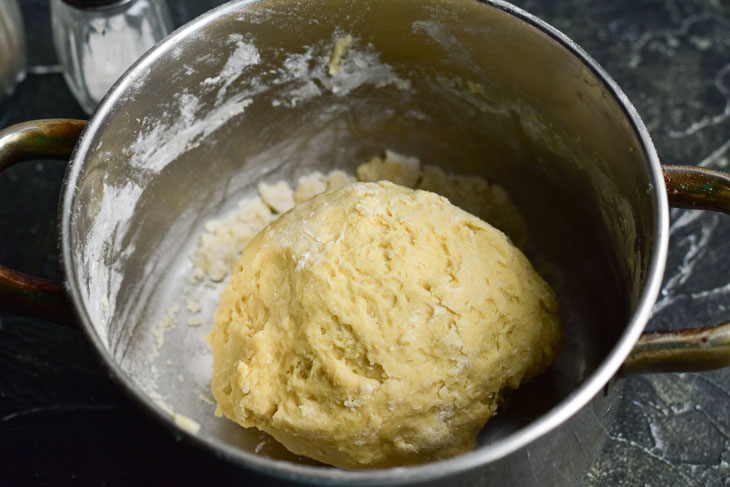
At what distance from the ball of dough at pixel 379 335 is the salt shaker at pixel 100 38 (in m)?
0.53

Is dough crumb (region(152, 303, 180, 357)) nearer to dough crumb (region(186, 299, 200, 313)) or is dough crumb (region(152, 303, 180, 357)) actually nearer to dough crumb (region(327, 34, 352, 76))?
dough crumb (region(186, 299, 200, 313))

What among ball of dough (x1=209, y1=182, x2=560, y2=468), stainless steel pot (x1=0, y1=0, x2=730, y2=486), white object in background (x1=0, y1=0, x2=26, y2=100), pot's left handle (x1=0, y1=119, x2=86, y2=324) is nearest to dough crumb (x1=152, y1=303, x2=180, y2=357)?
stainless steel pot (x1=0, y1=0, x2=730, y2=486)

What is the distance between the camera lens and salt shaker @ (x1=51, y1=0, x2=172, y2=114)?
1.34 meters

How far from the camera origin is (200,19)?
1.05 metres

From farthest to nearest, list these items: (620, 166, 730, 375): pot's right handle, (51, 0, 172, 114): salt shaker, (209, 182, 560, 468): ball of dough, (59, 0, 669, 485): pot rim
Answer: (51, 0, 172, 114): salt shaker < (209, 182, 560, 468): ball of dough < (620, 166, 730, 375): pot's right handle < (59, 0, 669, 485): pot rim

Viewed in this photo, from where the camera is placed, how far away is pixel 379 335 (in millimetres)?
977

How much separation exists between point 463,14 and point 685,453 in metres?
0.70

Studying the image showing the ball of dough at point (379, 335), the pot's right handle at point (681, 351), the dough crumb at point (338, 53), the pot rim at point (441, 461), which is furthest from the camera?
the dough crumb at point (338, 53)

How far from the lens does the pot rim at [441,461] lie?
2.27ft

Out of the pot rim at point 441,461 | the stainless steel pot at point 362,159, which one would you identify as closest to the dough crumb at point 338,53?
the stainless steel pot at point 362,159

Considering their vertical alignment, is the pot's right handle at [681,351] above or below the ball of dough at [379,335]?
above

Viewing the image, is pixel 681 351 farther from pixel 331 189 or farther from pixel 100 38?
pixel 100 38

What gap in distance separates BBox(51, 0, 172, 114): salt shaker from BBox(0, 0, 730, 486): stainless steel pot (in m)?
0.28

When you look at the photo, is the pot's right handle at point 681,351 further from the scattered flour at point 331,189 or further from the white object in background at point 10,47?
the white object in background at point 10,47
